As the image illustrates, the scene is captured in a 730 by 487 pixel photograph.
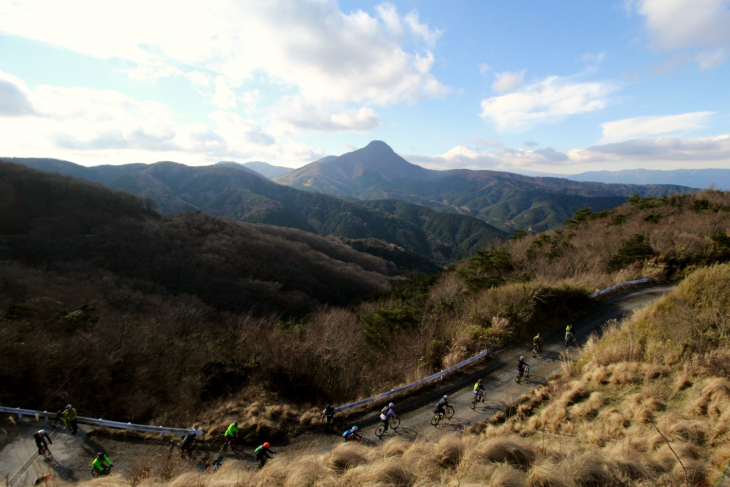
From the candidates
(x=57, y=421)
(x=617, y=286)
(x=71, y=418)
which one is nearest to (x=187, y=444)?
(x=71, y=418)

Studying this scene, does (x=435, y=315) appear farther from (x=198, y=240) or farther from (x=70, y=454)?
(x=198, y=240)

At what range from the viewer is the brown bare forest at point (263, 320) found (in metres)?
12.9

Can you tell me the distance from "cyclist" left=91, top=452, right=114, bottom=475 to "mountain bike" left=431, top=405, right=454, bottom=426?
29.7 ft

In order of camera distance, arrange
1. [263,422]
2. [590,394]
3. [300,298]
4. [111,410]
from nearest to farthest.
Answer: [590,394], [263,422], [111,410], [300,298]

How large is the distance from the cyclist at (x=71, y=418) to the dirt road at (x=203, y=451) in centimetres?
18

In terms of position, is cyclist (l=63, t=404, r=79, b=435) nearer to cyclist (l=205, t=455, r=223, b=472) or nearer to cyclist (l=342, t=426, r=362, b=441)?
cyclist (l=205, t=455, r=223, b=472)

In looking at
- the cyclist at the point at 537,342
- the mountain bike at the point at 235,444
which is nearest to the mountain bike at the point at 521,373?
the cyclist at the point at 537,342

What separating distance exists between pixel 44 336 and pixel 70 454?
8.50 m

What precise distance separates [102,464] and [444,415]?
9.60m

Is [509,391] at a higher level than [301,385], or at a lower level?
higher

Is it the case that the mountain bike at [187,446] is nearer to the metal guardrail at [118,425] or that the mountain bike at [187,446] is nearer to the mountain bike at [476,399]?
the metal guardrail at [118,425]

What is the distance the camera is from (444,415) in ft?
32.4

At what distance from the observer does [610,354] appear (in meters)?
10.2

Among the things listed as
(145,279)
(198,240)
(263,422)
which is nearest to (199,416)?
(263,422)
